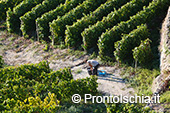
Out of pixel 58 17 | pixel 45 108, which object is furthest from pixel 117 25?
pixel 45 108

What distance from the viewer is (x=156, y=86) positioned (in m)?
17.3

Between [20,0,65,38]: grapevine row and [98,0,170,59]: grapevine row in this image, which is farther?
[20,0,65,38]: grapevine row

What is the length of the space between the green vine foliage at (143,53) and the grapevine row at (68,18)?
6.33 m

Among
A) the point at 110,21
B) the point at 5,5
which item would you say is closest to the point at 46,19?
the point at 110,21

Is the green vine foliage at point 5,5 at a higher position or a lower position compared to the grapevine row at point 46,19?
higher

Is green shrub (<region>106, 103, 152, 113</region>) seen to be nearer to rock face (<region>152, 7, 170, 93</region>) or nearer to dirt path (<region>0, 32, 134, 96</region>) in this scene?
rock face (<region>152, 7, 170, 93</region>)

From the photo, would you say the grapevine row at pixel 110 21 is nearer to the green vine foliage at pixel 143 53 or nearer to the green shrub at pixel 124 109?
the green vine foliage at pixel 143 53

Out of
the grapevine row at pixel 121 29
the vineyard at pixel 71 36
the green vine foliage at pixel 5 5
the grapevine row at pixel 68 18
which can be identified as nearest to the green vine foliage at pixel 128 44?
the vineyard at pixel 71 36

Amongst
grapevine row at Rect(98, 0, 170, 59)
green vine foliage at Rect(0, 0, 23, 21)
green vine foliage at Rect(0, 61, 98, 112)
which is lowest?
green vine foliage at Rect(0, 61, 98, 112)

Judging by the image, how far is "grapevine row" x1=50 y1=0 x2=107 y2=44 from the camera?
23.7 metres

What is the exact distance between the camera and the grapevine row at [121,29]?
2124cm

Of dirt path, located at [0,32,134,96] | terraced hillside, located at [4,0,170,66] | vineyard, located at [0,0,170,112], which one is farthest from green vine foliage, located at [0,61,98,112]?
terraced hillside, located at [4,0,170,66]

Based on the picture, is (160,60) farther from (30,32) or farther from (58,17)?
(30,32)

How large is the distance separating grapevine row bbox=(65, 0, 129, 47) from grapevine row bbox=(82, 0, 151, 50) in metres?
0.92
